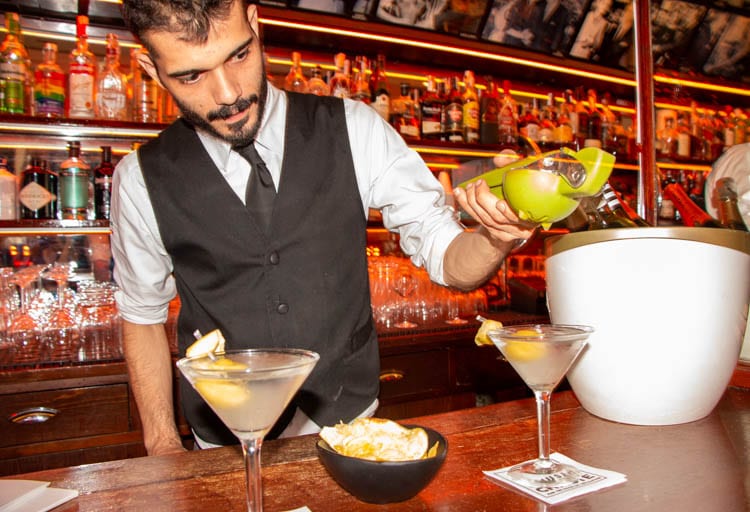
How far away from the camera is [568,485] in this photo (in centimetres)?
87

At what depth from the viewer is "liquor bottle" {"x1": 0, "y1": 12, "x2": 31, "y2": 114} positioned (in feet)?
8.11

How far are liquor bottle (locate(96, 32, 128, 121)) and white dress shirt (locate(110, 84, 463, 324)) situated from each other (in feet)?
3.96

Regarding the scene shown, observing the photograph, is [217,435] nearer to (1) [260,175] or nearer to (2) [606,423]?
(1) [260,175]

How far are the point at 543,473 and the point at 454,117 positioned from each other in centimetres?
252

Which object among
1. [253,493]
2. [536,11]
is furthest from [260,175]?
[536,11]

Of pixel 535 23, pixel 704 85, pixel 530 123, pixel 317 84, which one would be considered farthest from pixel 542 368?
pixel 704 85

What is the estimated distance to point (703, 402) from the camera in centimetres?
114

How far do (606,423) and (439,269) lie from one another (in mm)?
505

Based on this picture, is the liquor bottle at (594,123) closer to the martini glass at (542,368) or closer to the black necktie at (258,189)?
the black necktie at (258,189)

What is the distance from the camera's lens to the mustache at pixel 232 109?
1308 mm

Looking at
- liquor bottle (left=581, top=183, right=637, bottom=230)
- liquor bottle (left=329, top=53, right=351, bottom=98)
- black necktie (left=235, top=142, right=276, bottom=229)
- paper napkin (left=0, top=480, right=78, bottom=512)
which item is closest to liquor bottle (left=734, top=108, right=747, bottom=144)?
liquor bottle (left=329, top=53, right=351, bottom=98)

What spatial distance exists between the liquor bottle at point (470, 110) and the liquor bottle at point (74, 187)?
185 cm

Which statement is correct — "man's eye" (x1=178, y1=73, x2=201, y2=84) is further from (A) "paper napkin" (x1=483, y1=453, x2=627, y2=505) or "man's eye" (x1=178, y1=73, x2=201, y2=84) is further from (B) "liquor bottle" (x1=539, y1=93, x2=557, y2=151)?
(B) "liquor bottle" (x1=539, y1=93, x2=557, y2=151)

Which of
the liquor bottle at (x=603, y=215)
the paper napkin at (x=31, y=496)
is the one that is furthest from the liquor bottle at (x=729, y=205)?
the paper napkin at (x=31, y=496)
